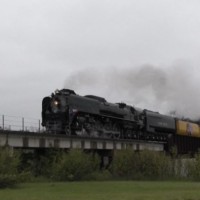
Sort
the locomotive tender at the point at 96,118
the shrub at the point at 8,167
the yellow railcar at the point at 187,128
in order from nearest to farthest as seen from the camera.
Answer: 1. the shrub at the point at 8,167
2. the locomotive tender at the point at 96,118
3. the yellow railcar at the point at 187,128

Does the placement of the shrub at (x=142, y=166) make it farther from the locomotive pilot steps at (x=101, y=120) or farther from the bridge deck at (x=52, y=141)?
the locomotive pilot steps at (x=101, y=120)

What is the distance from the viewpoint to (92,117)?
49531 millimetres

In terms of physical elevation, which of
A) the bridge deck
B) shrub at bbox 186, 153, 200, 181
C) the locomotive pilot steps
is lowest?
shrub at bbox 186, 153, 200, 181

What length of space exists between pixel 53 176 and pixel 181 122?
41.1 m

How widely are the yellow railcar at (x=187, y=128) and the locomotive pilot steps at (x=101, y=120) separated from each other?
81.8 inches

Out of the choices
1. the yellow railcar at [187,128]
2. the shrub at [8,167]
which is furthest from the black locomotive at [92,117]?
the shrub at [8,167]

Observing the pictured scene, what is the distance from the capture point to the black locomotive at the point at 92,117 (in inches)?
1839

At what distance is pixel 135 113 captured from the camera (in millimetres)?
60656

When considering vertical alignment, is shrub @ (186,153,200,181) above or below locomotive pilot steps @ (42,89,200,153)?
below

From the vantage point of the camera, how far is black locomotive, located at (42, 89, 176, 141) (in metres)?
46.7

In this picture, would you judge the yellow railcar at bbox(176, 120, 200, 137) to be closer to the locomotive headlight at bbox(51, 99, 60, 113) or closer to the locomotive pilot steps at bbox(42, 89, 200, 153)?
the locomotive pilot steps at bbox(42, 89, 200, 153)

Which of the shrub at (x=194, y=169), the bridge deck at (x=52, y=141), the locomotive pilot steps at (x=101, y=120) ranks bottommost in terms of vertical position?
the shrub at (x=194, y=169)

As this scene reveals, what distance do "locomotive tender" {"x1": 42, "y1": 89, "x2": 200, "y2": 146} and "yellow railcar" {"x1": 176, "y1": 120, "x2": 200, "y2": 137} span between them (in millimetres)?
6610

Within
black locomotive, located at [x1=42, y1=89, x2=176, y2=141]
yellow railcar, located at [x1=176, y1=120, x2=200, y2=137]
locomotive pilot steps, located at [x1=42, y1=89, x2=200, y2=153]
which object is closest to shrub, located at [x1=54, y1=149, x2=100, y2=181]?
locomotive pilot steps, located at [x1=42, y1=89, x2=200, y2=153]
